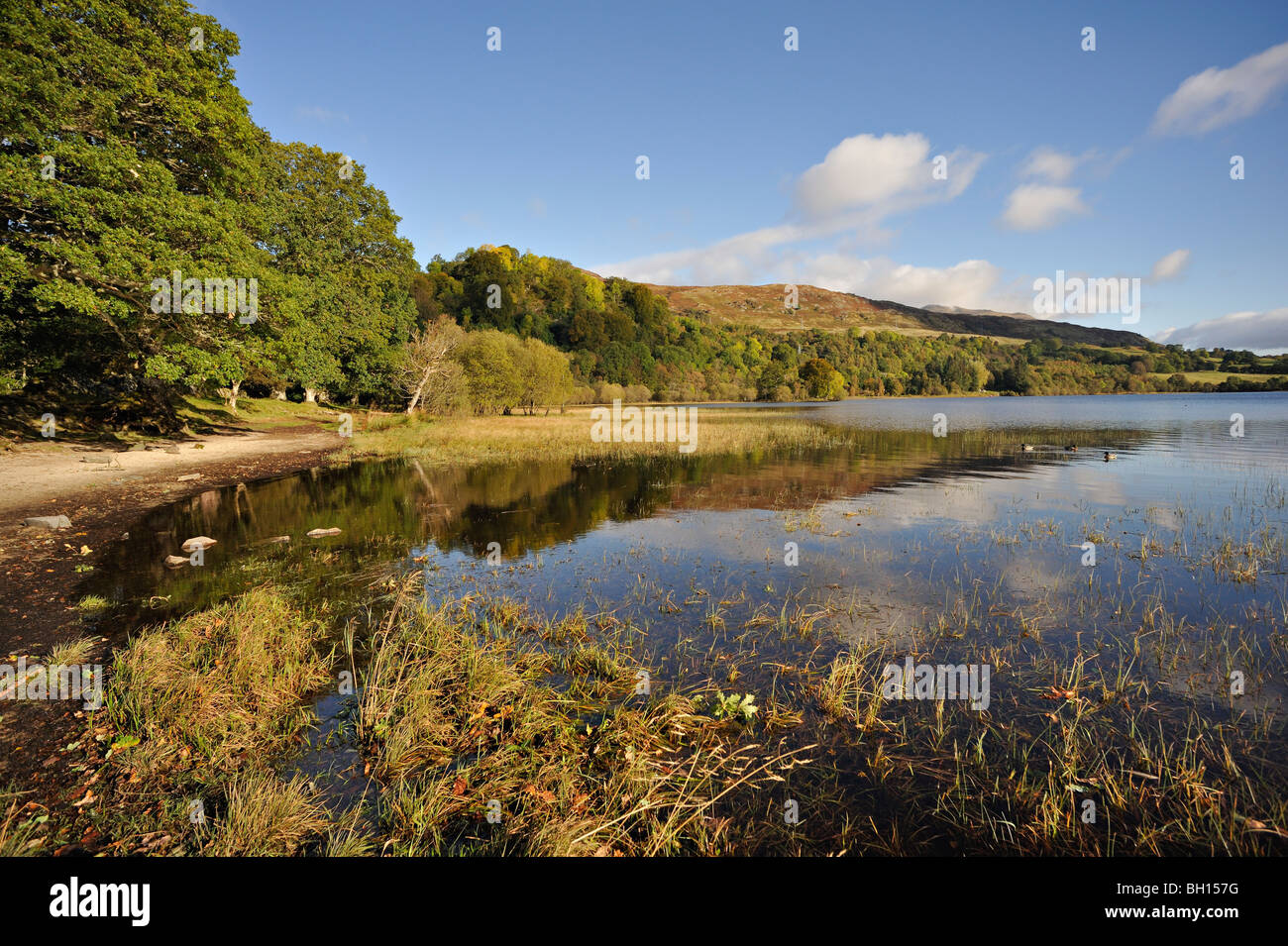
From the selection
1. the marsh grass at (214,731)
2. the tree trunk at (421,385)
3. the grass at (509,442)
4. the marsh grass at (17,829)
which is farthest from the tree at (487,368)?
the marsh grass at (17,829)

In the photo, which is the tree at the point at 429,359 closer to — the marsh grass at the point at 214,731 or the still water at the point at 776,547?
the still water at the point at 776,547

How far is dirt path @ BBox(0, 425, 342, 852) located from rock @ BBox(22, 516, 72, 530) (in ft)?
0.60

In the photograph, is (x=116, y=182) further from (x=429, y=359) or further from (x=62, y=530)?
(x=429, y=359)

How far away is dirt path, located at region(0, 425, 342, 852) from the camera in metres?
5.61

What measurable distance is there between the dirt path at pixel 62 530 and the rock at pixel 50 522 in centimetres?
18

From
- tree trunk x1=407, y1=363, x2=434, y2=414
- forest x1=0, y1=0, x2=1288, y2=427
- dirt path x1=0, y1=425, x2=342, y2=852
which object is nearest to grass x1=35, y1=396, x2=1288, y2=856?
dirt path x1=0, y1=425, x2=342, y2=852

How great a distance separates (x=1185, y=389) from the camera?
156 meters

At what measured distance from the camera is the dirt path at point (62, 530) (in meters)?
5.61

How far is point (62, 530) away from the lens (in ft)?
46.9

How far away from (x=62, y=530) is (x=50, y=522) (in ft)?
1.27

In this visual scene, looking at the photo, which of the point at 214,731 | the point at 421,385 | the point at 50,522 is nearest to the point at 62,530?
the point at 50,522

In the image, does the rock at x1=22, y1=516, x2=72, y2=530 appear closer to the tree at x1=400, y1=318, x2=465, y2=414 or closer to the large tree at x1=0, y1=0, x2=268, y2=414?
the large tree at x1=0, y1=0, x2=268, y2=414

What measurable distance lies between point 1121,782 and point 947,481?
22650mm
